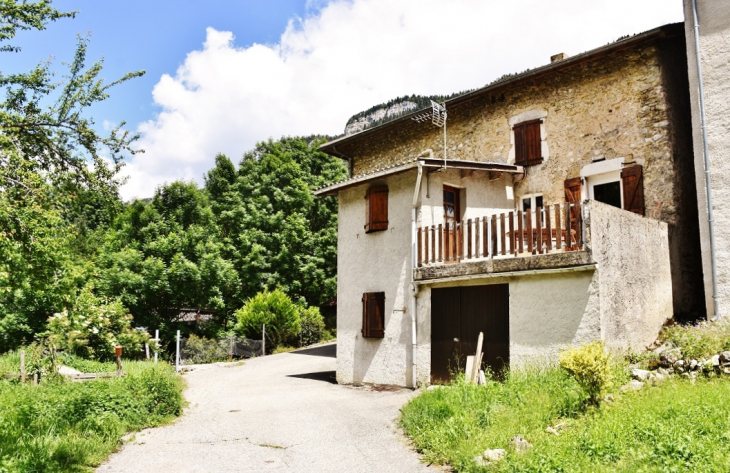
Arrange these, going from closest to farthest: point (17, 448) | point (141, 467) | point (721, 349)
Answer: point (17, 448) < point (141, 467) < point (721, 349)

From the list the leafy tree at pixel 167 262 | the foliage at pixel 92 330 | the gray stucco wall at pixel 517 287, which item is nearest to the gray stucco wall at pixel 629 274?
the gray stucco wall at pixel 517 287

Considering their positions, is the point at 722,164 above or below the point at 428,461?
above

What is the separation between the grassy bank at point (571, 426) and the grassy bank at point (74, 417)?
481 cm

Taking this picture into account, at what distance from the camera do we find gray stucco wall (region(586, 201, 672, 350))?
10.7 meters

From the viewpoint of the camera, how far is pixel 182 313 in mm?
30203

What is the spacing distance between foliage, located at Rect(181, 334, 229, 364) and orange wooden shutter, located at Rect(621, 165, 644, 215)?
16620mm

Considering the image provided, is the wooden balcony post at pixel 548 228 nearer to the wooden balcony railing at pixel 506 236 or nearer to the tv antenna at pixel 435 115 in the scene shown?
the wooden balcony railing at pixel 506 236

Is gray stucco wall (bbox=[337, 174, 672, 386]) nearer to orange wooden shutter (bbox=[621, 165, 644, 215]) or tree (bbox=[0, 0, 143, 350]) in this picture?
orange wooden shutter (bbox=[621, 165, 644, 215])

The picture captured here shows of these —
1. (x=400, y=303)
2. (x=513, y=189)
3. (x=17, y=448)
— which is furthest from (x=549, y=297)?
(x=17, y=448)

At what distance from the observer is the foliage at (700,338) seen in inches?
393

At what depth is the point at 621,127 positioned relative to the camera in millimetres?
14281

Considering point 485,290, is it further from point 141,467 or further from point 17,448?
point 17,448

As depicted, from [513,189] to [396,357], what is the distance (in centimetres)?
592

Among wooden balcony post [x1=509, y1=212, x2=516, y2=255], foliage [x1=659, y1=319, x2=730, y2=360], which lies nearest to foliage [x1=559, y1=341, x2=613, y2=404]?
foliage [x1=659, y1=319, x2=730, y2=360]
